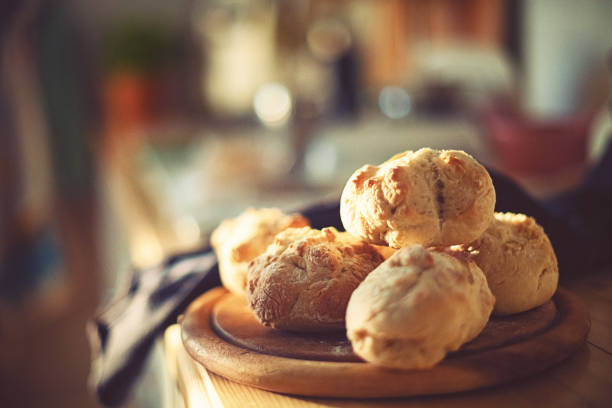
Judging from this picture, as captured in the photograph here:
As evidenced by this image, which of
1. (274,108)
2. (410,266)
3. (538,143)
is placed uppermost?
(410,266)

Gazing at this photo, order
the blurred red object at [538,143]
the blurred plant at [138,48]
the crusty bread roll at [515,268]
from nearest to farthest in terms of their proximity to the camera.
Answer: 1. the crusty bread roll at [515,268]
2. the blurred red object at [538,143]
3. the blurred plant at [138,48]

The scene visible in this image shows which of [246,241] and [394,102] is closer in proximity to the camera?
[246,241]

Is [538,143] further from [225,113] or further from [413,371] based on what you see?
[225,113]

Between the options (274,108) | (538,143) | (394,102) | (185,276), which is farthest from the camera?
(394,102)

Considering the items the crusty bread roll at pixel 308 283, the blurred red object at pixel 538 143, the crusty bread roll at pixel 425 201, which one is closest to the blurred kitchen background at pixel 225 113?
the blurred red object at pixel 538 143

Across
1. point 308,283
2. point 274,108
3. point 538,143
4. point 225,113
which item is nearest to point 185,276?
point 308,283

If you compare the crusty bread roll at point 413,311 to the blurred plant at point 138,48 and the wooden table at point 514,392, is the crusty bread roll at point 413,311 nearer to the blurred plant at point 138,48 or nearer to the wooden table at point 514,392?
the wooden table at point 514,392

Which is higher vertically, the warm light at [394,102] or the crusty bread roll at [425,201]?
the crusty bread roll at [425,201]
